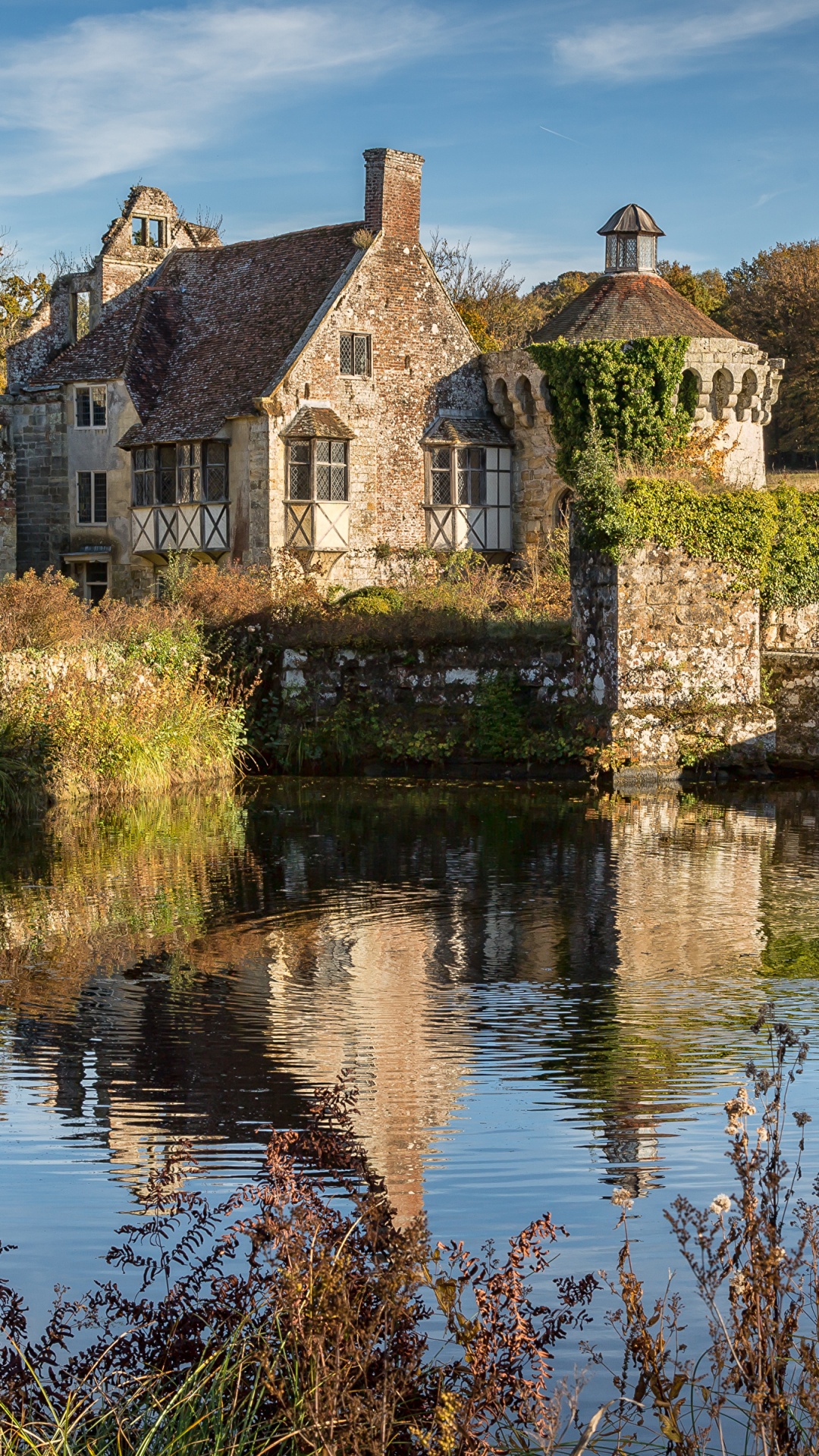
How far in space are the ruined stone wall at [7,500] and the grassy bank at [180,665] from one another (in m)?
13.6

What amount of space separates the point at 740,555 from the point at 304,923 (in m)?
12.0

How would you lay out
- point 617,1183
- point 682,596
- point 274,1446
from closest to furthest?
point 274,1446
point 617,1183
point 682,596

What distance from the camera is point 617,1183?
18.5 ft

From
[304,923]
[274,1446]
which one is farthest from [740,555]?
[274,1446]

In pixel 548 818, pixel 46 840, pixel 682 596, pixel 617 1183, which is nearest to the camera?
pixel 617 1183

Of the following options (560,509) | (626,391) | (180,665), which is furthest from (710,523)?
(560,509)

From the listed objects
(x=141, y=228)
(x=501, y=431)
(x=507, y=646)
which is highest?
(x=141, y=228)

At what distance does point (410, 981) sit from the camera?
921cm

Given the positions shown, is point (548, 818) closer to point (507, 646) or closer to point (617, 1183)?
point (507, 646)

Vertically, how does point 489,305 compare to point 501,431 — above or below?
above

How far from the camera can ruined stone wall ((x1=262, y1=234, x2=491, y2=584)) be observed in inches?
1407

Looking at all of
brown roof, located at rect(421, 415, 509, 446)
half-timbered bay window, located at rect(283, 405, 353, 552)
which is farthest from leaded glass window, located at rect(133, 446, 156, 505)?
brown roof, located at rect(421, 415, 509, 446)

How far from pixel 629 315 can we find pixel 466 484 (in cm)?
532

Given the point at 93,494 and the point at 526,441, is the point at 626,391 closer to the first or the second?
the point at 526,441
